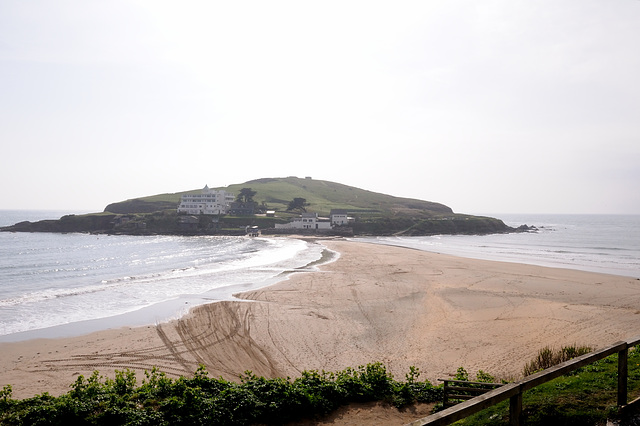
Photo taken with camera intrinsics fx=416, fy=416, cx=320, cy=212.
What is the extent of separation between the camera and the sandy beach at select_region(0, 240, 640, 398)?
14500 millimetres

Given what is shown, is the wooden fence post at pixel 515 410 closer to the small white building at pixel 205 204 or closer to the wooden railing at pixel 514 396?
the wooden railing at pixel 514 396

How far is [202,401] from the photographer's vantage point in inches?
326

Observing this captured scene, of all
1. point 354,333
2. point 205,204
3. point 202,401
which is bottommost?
point 354,333

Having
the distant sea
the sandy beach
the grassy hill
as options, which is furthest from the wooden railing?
the grassy hill

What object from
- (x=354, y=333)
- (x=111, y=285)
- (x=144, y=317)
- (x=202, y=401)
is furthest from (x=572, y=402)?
(x=111, y=285)

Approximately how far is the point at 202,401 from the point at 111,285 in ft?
90.7

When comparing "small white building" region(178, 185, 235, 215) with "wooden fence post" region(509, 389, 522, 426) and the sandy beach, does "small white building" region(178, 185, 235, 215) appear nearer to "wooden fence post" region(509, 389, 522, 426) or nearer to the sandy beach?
the sandy beach

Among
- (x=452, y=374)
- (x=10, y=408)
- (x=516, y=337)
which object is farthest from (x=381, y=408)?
(x=516, y=337)

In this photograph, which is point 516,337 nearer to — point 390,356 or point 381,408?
point 390,356

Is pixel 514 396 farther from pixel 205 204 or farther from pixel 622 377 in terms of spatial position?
pixel 205 204

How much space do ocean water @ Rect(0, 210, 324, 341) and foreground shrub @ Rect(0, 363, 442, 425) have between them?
40.5ft

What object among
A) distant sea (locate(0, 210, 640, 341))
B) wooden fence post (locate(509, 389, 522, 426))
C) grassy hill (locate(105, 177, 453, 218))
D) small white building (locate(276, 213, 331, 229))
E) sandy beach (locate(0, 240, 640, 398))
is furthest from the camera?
grassy hill (locate(105, 177, 453, 218))

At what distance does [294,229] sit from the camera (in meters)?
103

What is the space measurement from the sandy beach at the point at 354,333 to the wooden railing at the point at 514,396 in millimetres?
7040
